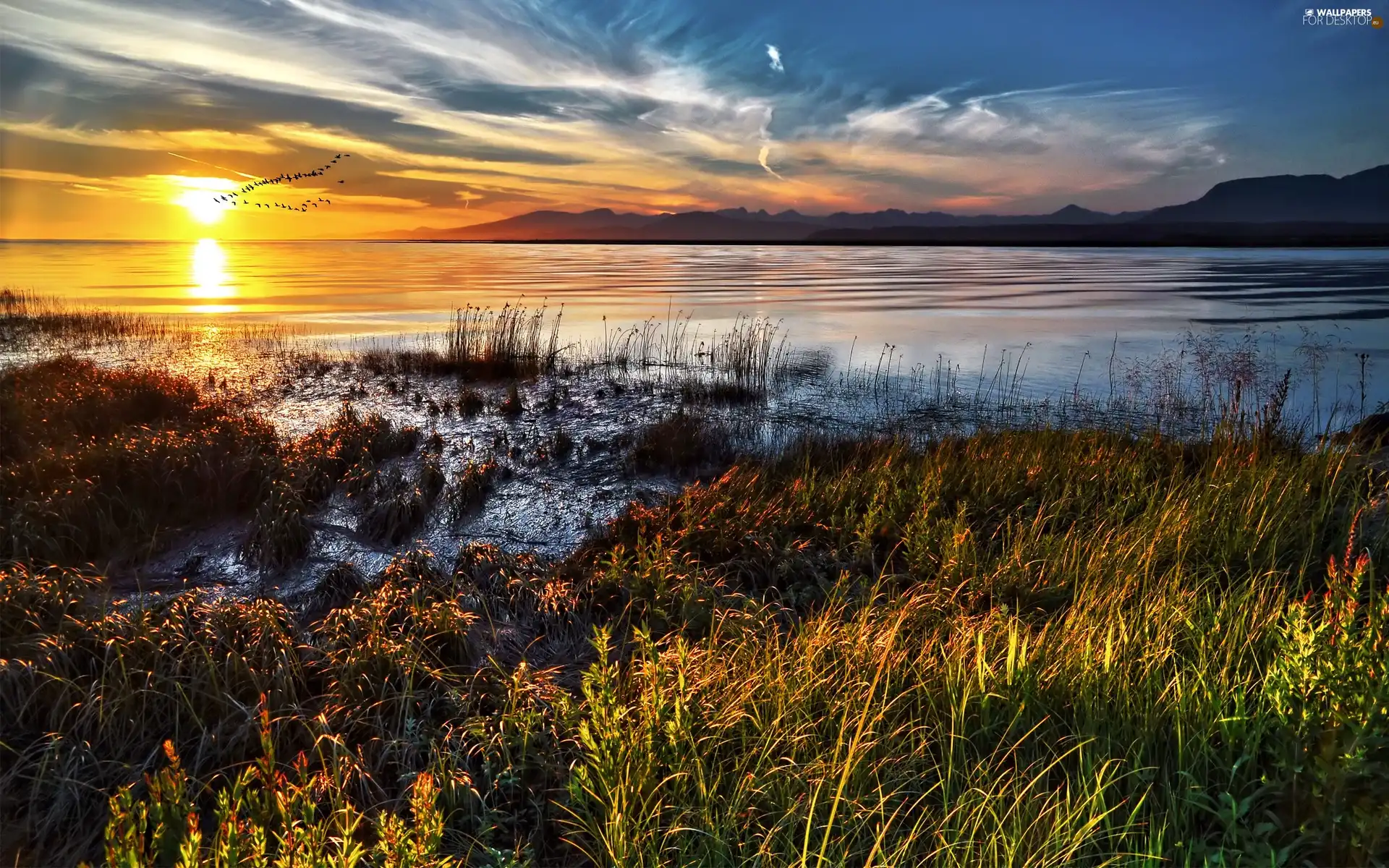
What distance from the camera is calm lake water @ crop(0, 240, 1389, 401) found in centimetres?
2477

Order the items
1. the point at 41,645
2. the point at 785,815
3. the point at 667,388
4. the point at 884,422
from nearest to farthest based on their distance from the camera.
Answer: the point at 785,815, the point at 41,645, the point at 884,422, the point at 667,388

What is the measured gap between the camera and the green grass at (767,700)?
3.16 metres

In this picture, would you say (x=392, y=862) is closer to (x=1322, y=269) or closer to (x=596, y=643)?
(x=596, y=643)

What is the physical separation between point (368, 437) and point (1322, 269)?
8349cm

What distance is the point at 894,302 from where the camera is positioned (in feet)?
138

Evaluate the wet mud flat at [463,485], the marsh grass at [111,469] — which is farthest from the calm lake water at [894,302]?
the marsh grass at [111,469]

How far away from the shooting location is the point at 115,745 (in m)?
4.55

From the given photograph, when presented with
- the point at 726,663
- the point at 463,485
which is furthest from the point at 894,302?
the point at 726,663

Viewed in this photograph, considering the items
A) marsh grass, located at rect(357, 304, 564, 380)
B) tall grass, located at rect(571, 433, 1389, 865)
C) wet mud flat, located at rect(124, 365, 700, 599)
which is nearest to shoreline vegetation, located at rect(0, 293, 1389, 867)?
tall grass, located at rect(571, 433, 1389, 865)

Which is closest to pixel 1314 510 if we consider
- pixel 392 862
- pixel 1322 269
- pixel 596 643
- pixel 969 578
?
pixel 969 578

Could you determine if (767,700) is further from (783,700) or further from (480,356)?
(480,356)

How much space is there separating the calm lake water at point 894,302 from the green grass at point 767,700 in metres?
13.9

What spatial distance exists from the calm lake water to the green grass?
13922 mm

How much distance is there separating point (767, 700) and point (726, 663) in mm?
704
